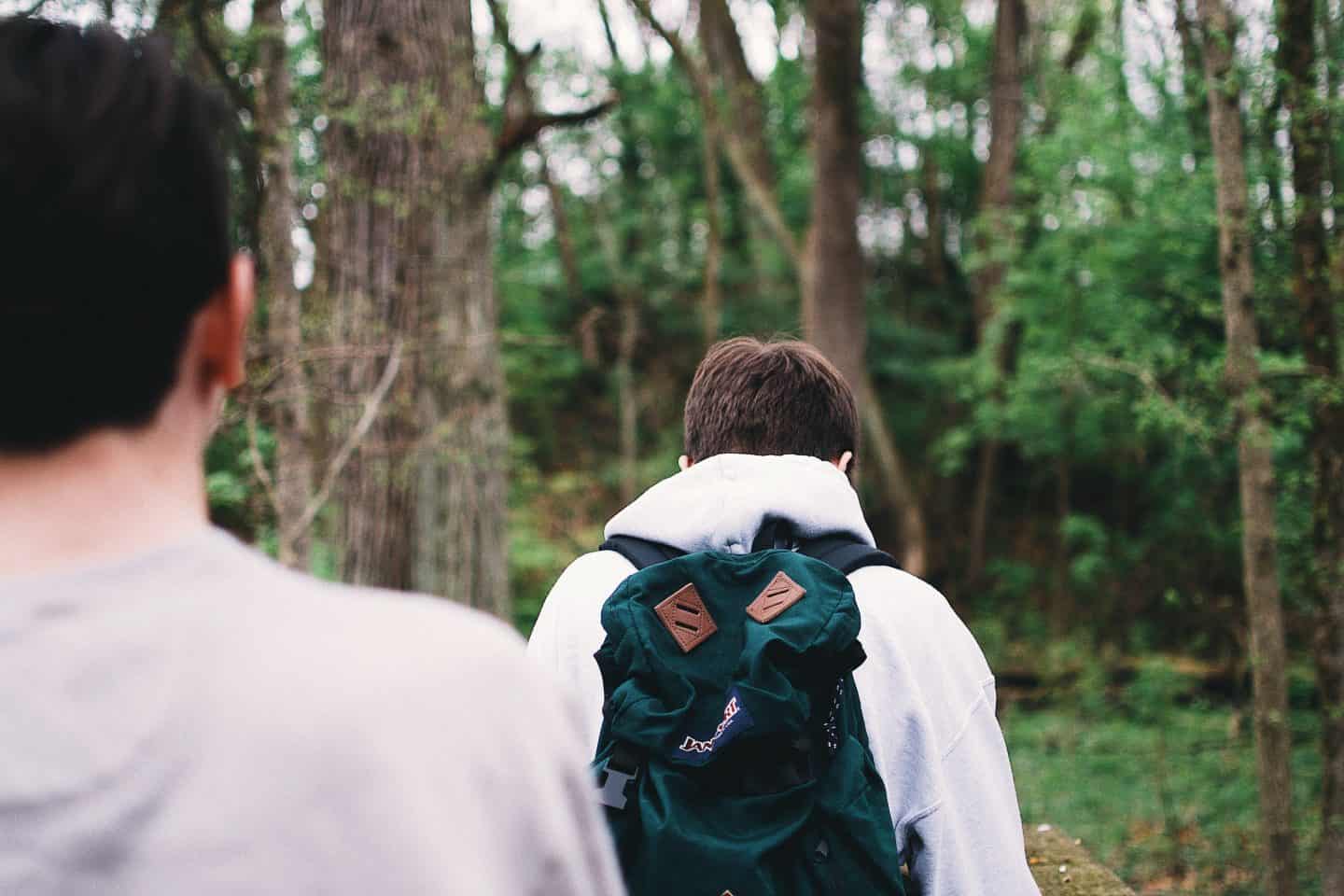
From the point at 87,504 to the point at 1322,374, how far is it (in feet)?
22.3

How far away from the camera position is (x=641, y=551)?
2215 mm

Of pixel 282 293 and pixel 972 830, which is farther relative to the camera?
pixel 282 293

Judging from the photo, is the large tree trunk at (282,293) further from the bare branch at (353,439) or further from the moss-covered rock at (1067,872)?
the moss-covered rock at (1067,872)

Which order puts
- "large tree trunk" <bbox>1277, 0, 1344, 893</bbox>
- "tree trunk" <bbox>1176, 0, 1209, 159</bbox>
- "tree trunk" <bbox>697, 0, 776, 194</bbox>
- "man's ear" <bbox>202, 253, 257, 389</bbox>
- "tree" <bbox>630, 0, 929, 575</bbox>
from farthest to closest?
"tree trunk" <bbox>697, 0, 776, 194</bbox>
"tree" <bbox>630, 0, 929, 575</bbox>
"tree trunk" <bbox>1176, 0, 1209, 159</bbox>
"large tree trunk" <bbox>1277, 0, 1344, 893</bbox>
"man's ear" <bbox>202, 253, 257, 389</bbox>

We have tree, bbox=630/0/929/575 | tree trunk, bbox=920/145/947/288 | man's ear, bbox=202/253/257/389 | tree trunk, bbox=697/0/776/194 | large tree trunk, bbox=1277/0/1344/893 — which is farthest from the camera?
tree trunk, bbox=920/145/947/288

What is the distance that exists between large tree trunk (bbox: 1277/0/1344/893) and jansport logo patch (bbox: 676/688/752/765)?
551 centimetres

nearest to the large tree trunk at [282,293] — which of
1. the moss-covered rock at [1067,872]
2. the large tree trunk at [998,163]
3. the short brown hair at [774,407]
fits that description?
the short brown hair at [774,407]

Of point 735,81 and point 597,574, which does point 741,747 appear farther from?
point 735,81

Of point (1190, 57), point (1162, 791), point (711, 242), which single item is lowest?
point (1162, 791)

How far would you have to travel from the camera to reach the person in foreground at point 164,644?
2.63 ft

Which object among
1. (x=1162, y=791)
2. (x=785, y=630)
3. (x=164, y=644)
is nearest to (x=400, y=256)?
(x=785, y=630)

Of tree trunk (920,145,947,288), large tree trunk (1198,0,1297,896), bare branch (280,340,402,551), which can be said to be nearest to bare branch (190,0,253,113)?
bare branch (280,340,402,551)

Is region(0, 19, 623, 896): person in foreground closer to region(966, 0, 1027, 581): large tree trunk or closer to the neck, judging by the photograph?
the neck

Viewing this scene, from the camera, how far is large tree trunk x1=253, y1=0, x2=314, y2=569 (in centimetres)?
639
